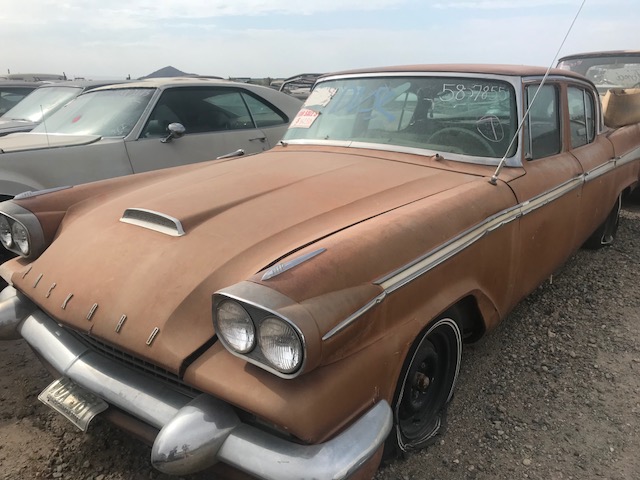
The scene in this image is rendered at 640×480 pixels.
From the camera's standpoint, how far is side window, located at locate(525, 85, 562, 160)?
2949mm

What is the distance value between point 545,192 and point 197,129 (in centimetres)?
339

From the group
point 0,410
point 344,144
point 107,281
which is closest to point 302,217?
point 107,281

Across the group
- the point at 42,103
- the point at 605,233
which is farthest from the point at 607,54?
the point at 42,103

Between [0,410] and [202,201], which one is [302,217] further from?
[0,410]

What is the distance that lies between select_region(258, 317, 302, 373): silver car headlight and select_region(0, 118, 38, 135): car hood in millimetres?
5121

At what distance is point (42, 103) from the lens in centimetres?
648

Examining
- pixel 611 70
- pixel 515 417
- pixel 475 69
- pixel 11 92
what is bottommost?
pixel 515 417

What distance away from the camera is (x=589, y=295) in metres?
3.78

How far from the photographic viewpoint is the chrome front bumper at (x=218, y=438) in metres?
1.52

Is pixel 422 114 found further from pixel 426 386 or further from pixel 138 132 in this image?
pixel 138 132

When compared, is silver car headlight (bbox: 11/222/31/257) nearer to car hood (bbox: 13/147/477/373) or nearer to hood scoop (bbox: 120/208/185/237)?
car hood (bbox: 13/147/477/373)

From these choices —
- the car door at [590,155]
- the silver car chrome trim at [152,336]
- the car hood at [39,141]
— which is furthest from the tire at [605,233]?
the car hood at [39,141]

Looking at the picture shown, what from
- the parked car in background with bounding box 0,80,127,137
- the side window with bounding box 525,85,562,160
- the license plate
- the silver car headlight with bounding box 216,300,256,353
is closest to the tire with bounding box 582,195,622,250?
the side window with bounding box 525,85,562,160

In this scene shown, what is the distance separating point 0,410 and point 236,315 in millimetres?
1746
